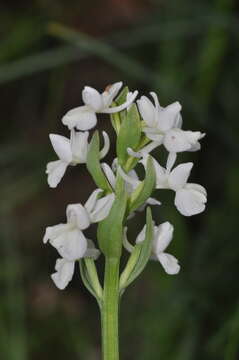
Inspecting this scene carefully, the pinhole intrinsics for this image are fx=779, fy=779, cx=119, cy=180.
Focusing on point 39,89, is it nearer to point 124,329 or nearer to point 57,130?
point 57,130

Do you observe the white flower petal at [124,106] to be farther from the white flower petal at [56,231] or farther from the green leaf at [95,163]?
the white flower petal at [56,231]

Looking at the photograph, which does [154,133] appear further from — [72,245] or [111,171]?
[72,245]

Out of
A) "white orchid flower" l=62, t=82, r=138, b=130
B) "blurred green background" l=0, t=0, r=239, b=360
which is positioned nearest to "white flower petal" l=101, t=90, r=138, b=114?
"white orchid flower" l=62, t=82, r=138, b=130

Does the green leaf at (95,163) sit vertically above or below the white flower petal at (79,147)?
below

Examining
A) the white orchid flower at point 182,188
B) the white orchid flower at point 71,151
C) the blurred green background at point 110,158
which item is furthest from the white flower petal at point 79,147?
the blurred green background at point 110,158

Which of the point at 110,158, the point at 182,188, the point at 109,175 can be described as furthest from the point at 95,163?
the point at 110,158

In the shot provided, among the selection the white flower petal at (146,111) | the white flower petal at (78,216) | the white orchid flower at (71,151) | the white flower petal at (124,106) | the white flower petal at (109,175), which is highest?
the white flower petal at (124,106)
